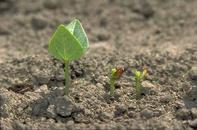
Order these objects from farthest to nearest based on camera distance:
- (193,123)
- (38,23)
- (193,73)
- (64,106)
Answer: (38,23)
(193,73)
(64,106)
(193,123)

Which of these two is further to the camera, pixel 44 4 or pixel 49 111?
pixel 44 4

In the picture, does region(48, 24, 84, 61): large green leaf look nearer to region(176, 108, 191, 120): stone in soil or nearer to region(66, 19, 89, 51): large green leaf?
region(66, 19, 89, 51): large green leaf

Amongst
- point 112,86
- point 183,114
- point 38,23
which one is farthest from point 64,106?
point 38,23

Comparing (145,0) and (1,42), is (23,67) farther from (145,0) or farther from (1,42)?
(145,0)

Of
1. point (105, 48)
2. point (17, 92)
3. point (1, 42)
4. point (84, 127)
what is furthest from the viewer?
point (1, 42)

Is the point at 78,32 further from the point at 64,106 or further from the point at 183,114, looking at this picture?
the point at 183,114

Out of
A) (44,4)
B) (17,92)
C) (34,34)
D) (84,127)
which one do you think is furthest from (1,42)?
(84,127)
